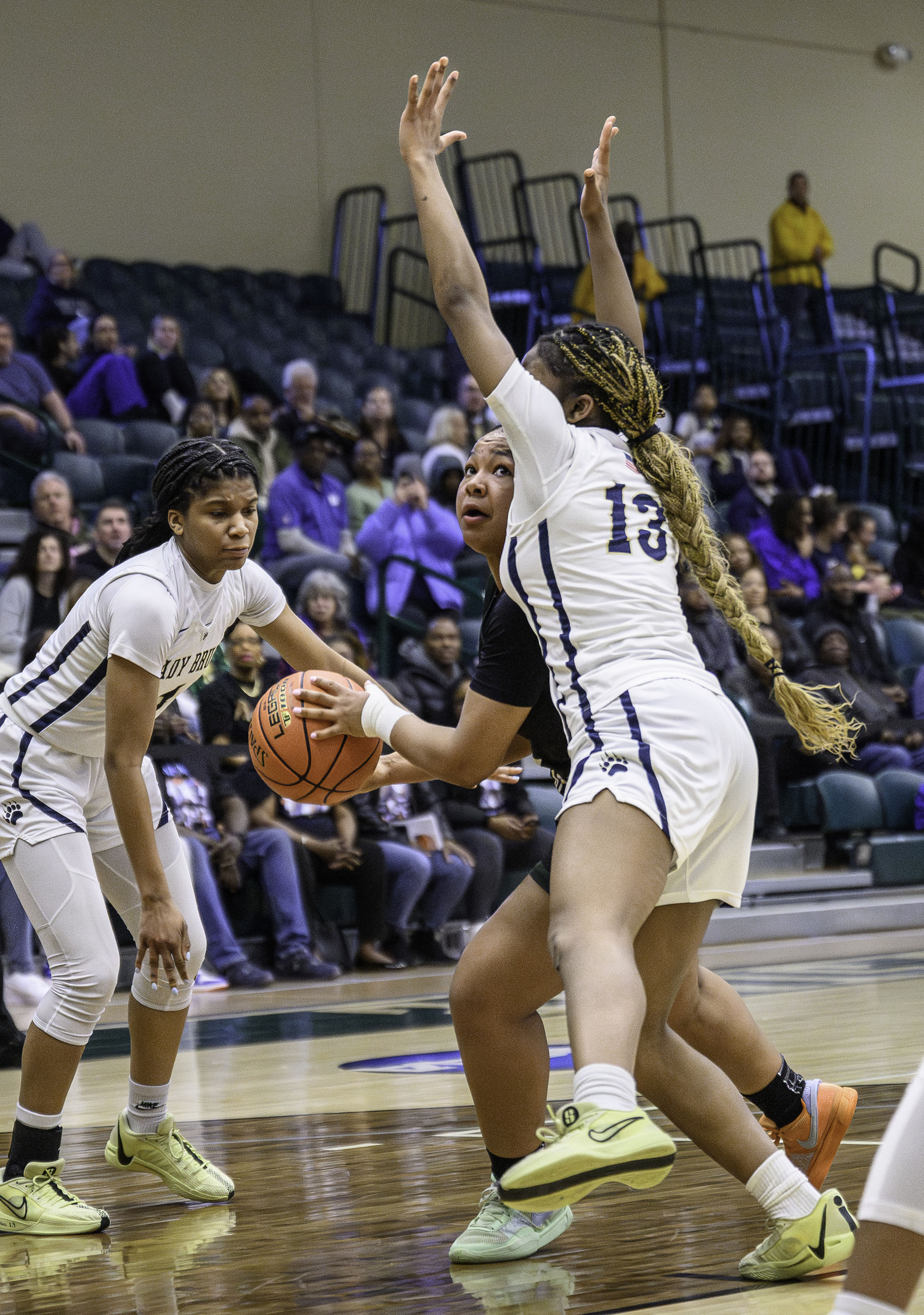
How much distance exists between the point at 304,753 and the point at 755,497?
28.8ft

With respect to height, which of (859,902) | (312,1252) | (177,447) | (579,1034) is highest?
(177,447)

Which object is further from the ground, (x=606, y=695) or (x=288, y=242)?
(x=288, y=242)

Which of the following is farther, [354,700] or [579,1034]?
[354,700]

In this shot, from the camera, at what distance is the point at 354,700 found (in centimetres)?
281

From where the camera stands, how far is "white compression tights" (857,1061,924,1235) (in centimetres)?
162

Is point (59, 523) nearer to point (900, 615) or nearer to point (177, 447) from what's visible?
point (177, 447)

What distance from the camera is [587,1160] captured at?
6.67ft

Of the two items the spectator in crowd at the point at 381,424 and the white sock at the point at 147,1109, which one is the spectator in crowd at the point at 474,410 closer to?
the spectator in crowd at the point at 381,424

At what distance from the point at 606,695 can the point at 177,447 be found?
4.22ft

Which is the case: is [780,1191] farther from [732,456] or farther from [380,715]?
[732,456]

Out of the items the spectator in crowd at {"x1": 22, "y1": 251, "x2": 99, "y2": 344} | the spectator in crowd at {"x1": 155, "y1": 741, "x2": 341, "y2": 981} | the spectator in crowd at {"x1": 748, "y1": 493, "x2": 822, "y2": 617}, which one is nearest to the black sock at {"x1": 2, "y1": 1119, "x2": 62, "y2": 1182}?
the spectator in crowd at {"x1": 155, "y1": 741, "x2": 341, "y2": 981}

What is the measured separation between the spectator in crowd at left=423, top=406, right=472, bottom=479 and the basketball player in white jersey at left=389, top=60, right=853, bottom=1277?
7.70m

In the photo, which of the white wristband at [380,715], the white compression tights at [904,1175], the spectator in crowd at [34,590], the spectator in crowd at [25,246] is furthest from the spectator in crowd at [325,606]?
the white compression tights at [904,1175]

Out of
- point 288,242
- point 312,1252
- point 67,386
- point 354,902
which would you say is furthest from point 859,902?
point 288,242
